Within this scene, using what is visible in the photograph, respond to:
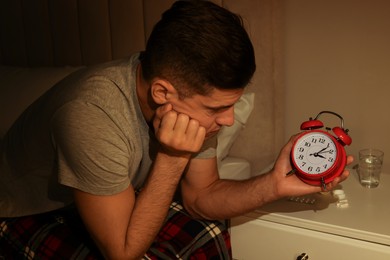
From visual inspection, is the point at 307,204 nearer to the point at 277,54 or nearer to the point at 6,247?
the point at 277,54

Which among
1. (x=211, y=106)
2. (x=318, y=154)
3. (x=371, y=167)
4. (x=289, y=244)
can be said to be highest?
(x=211, y=106)

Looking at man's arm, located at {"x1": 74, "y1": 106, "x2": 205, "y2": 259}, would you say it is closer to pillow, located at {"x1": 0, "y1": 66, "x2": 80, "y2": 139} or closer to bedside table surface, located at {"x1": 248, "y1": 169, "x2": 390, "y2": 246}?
bedside table surface, located at {"x1": 248, "y1": 169, "x2": 390, "y2": 246}

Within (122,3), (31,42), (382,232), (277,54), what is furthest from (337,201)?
(31,42)

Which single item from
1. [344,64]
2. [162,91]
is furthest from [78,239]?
[344,64]

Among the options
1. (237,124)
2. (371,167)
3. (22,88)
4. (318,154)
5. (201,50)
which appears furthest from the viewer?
(22,88)

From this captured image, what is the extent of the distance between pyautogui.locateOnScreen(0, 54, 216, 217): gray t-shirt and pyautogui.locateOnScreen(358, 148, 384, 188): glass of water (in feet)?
1.60

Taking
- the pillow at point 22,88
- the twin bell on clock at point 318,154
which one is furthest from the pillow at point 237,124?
the pillow at point 22,88

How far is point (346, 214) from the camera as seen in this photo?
1.22 metres

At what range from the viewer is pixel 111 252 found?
1.09 meters

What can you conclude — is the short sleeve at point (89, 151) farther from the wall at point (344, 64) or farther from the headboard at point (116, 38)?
the wall at point (344, 64)

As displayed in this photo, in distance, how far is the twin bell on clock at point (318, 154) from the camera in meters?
1.09

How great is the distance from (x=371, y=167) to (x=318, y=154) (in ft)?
1.21

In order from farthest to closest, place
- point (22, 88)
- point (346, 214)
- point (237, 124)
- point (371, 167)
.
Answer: point (22, 88), point (237, 124), point (371, 167), point (346, 214)

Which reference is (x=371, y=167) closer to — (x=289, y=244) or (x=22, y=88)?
(x=289, y=244)
